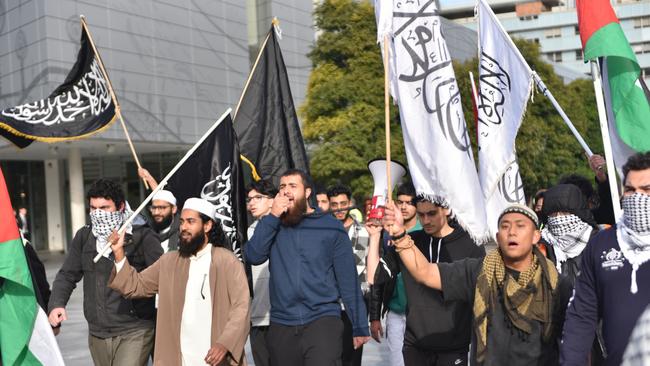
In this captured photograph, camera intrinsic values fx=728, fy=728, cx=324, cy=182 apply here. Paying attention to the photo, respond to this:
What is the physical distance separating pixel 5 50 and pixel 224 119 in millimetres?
19181

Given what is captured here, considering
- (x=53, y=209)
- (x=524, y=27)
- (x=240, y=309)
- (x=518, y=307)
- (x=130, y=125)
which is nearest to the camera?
(x=518, y=307)

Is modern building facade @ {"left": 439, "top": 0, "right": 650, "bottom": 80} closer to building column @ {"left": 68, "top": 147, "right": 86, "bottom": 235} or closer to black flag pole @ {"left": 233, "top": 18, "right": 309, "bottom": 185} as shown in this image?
building column @ {"left": 68, "top": 147, "right": 86, "bottom": 235}

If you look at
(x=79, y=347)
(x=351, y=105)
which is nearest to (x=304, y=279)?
(x=79, y=347)

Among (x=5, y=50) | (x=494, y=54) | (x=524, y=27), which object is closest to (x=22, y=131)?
(x=494, y=54)

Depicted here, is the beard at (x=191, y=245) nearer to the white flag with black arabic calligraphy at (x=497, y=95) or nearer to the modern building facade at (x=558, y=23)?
the white flag with black arabic calligraphy at (x=497, y=95)

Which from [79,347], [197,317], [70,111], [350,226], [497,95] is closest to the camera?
[197,317]

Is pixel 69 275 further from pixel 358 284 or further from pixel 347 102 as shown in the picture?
pixel 347 102

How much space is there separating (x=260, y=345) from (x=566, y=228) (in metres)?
2.26

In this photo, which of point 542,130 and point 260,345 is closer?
point 260,345

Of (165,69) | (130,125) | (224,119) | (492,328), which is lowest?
(492,328)

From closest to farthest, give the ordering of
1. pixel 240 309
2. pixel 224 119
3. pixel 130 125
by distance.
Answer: pixel 240 309 < pixel 224 119 < pixel 130 125

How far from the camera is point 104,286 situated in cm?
488

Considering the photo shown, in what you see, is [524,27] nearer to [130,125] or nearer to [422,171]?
[130,125]

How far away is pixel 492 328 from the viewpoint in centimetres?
338
